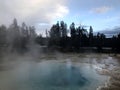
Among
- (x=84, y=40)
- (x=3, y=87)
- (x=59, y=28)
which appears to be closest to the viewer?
(x=3, y=87)

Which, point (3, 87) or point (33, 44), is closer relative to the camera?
point (3, 87)

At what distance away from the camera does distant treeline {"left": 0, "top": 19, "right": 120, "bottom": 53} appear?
68.6 meters

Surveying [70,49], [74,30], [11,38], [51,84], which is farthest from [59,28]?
[51,84]

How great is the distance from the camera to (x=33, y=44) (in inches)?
3091

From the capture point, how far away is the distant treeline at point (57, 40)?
68562 mm

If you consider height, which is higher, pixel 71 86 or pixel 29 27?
pixel 29 27

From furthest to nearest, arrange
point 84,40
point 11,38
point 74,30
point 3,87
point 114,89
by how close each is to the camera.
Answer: point 74,30, point 84,40, point 11,38, point 3,87, point 114,89

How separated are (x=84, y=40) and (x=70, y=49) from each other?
10.8 m

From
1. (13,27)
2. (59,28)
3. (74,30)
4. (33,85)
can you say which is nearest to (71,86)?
(33,85)

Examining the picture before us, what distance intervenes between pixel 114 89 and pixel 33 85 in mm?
8704

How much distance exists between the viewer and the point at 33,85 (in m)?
23.8

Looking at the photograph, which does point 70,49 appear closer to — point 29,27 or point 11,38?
point 11,38

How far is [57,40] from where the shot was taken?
83.9m

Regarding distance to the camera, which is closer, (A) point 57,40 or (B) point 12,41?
(B) point 12,41
